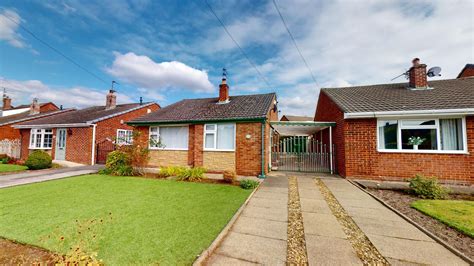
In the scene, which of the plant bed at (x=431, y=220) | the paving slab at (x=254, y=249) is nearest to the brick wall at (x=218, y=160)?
the plant bed at (x=431, y=220)

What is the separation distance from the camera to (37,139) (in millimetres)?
17000

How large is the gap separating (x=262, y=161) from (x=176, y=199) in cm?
501

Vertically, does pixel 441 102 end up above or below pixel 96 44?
below

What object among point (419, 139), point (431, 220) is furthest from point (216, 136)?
point (419, 139)

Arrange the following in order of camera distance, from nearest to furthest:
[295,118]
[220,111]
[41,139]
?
[220,111] → [41,139] → [295,118]

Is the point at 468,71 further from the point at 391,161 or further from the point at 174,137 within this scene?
the point at 174,137

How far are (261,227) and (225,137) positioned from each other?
23.6 feet

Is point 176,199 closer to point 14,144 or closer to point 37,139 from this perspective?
point 37,139

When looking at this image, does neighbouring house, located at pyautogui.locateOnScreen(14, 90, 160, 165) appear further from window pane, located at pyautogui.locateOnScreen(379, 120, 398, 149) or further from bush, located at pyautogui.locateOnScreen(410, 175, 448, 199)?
bush, located at pyautogui.locateOnScreen(410, 175, 448, 199)

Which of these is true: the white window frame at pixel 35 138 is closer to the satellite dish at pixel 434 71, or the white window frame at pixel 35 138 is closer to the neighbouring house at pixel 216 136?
the neighbouring house at pixel 216 136

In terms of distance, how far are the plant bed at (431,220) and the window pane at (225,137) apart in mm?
6890

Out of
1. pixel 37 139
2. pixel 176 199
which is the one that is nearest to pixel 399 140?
pixel 176 199

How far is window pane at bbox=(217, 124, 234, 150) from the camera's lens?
36.2 ft

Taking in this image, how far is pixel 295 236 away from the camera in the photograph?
3945 millimetres
